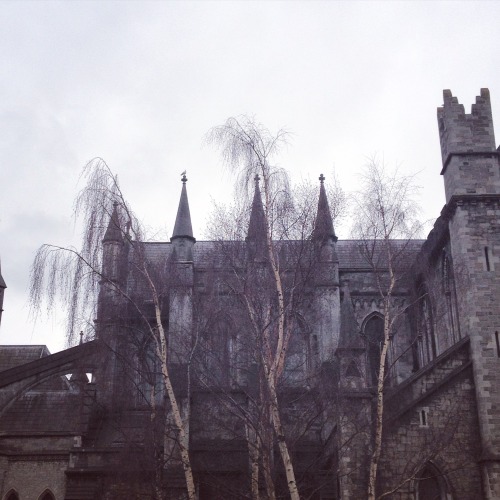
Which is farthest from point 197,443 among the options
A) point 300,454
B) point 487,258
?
point 487,258

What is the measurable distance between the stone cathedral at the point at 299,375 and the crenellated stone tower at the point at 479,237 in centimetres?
4

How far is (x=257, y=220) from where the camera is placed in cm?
1562

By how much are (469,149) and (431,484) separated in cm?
953

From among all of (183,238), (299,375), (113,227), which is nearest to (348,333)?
(299,375)

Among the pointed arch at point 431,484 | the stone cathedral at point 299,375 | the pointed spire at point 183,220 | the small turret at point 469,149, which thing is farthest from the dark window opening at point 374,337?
the pointed arch at point 431,484

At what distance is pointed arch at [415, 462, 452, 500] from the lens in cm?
1802

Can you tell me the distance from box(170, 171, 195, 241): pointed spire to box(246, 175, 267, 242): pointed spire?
35.1ft

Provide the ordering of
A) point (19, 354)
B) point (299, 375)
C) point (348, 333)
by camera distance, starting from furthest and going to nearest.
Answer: point (19, 354) < point (299, 375) < point (348, 333)

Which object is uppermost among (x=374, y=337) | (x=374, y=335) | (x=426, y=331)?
(x=374, y=335)

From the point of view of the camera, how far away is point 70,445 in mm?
26047

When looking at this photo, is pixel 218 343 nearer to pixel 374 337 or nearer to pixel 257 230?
pixel 257 230

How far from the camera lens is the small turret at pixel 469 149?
2045cm

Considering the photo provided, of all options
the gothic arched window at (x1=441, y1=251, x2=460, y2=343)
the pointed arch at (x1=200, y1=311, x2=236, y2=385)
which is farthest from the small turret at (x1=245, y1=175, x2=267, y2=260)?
the gothic arched window at (x1=441, y1=251, x2=460, y2=343)

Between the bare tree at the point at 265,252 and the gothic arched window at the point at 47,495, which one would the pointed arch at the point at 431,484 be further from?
the gothic arched window at the point at 47,495
